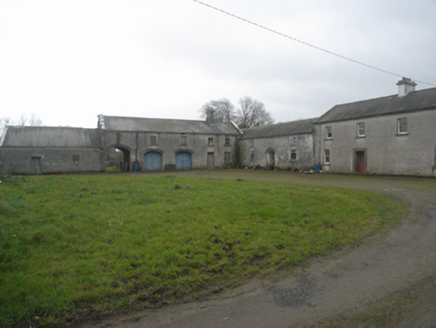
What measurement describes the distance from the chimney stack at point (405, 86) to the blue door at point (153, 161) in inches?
1053

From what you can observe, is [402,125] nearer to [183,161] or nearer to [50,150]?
[183,161]

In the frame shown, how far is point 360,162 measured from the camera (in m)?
27.1

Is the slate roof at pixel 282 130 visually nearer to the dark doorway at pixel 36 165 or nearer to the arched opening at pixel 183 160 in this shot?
the arched opening at pixel 183 160

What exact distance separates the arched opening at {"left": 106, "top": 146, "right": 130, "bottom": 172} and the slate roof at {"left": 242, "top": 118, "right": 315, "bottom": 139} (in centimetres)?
1648

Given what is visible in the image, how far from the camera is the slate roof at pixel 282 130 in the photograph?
107 ft

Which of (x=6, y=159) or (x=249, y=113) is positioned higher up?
(x=249, y=113)

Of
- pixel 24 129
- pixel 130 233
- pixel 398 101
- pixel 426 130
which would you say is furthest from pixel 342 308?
pixel 24 129

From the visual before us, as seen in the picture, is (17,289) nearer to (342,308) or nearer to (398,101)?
(342,308)

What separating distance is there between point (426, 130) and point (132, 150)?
29.3 m

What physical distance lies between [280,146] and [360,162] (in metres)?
10.1

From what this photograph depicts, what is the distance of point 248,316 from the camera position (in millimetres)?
3924

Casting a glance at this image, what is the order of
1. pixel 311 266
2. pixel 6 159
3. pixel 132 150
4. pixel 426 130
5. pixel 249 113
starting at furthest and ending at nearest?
pixel 249 113 < pixel 132 150 < pixel 6 159 < pixel 426 130 < pixel 311 266

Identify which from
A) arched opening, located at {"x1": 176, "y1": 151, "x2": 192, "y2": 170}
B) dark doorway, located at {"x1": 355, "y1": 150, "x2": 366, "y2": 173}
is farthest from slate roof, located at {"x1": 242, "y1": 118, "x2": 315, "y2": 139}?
arched opening, located at {"x1": 176, "y1": 151, "x2": 192, "y2": 170}

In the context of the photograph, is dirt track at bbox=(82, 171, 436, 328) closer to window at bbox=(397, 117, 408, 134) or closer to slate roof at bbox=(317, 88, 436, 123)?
window at bbox=(397, 117, 408, 134)
